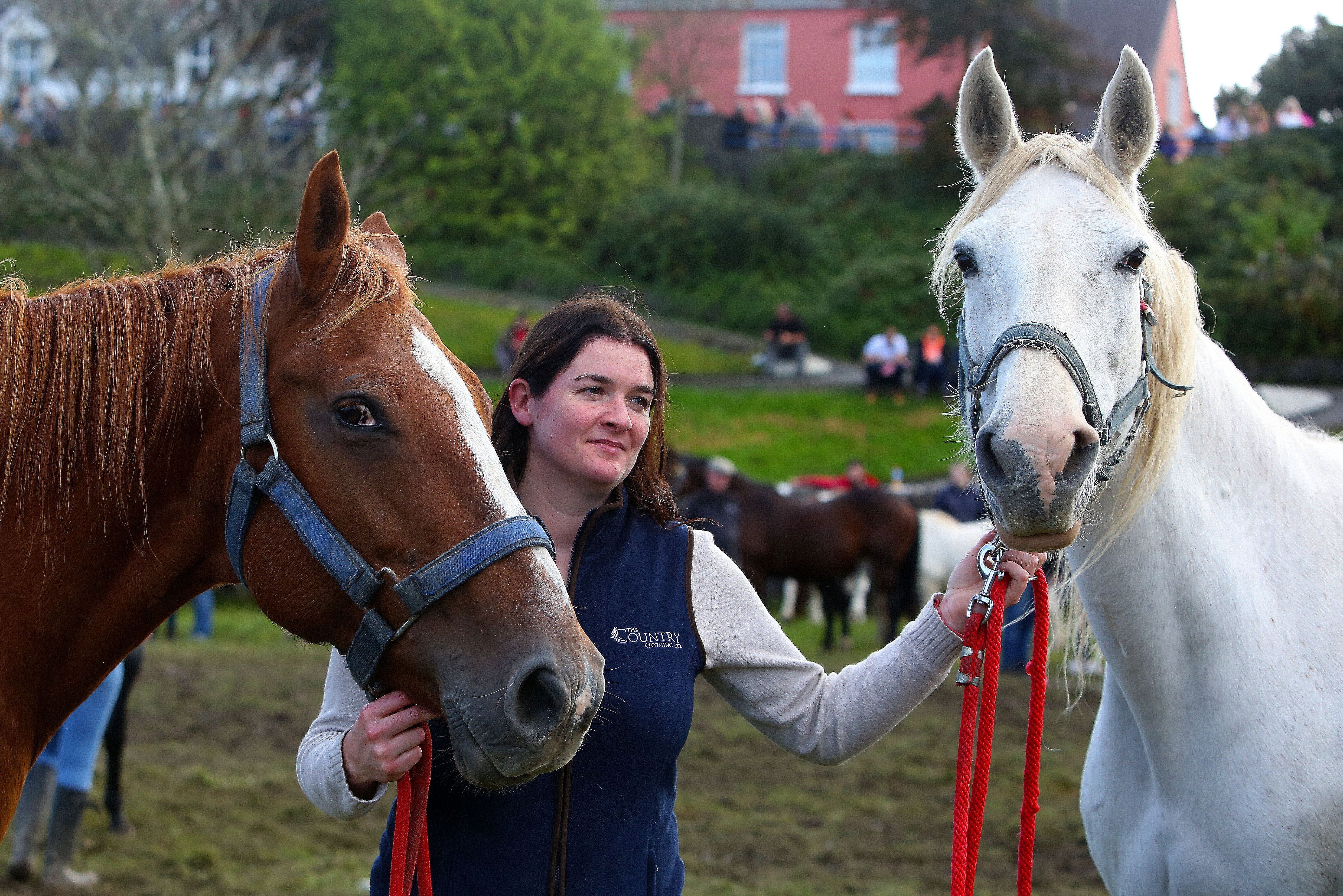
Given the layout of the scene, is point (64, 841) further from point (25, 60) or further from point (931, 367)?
point (25, 60)

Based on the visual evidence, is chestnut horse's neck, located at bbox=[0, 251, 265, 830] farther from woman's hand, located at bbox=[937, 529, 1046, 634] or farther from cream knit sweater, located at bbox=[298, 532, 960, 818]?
woman's hand, located at bbox=[937, 529, 1046, 634]

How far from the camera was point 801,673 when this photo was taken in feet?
7.14

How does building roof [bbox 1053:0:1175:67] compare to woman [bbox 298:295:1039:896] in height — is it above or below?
above

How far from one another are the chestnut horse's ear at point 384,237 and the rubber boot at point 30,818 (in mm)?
3514

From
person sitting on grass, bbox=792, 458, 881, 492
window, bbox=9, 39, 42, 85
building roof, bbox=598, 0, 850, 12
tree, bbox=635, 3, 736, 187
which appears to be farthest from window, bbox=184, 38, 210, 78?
person sitting on grass, bbox=792, 458, 881, 492

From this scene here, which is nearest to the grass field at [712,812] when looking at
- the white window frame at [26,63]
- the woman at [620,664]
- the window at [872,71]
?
the woman at [620,664]

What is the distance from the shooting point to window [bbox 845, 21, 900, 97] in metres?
33.2

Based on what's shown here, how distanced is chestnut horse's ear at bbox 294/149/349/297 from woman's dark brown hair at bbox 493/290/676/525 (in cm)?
48

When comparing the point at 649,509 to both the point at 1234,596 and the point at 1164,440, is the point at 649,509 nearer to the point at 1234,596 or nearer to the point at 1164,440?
the point at 1164,440

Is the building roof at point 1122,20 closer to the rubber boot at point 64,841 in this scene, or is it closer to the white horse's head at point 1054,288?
the white horse's head at point 1054,288

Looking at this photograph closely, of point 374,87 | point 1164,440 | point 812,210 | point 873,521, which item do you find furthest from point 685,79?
point 1164,440

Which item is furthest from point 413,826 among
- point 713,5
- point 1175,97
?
point 1175,97

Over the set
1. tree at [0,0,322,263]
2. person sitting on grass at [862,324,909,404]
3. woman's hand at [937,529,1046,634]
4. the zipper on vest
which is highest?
tree at [0,0,322,263]

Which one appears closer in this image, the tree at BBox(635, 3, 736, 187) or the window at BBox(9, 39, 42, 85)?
the window at BBox(9, 39, 42, 85)
